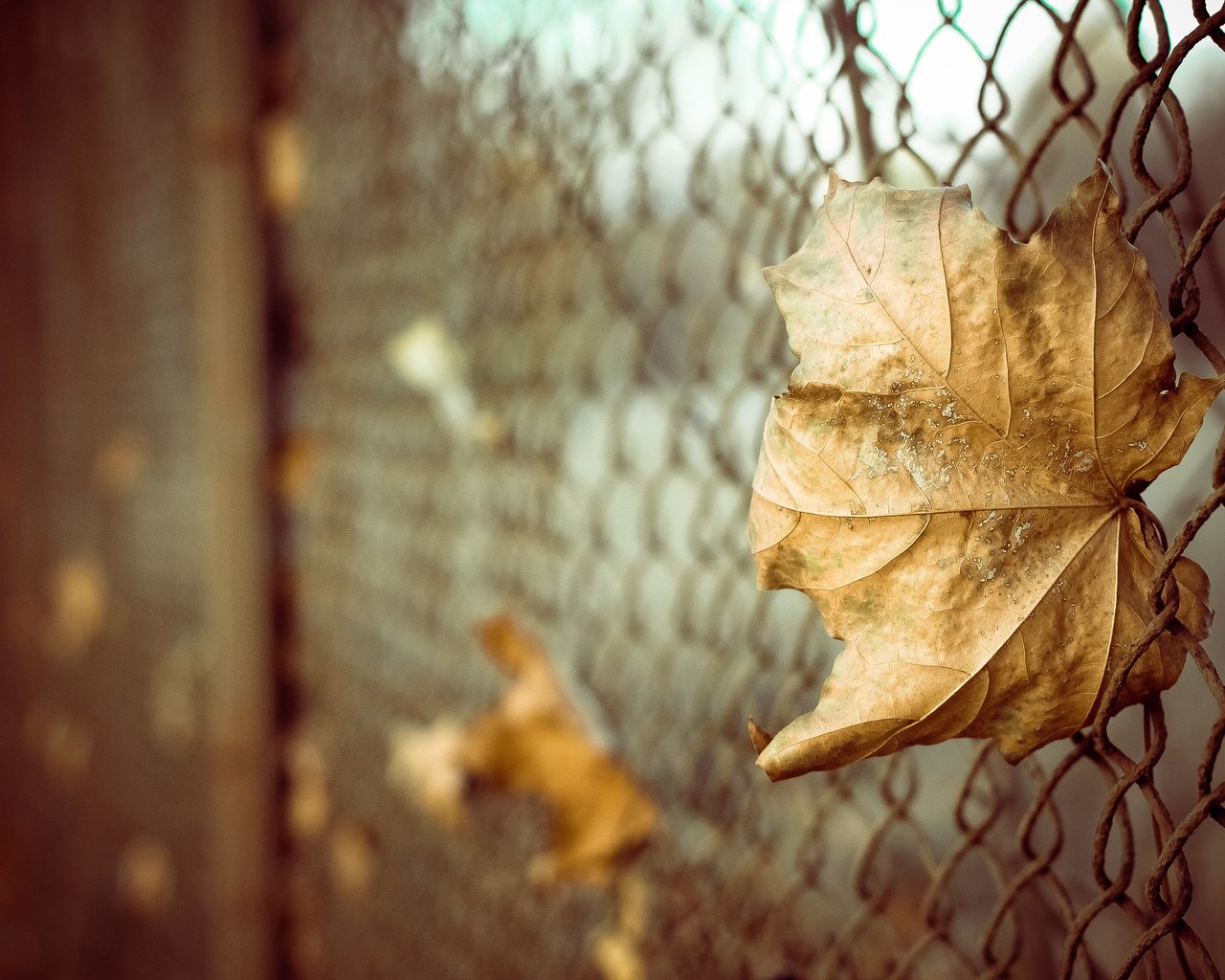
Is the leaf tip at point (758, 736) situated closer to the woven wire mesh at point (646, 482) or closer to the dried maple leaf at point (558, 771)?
the woven wire mesh at point (646, 482)

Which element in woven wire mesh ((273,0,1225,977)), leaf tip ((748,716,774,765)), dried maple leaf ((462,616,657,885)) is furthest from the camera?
dried maple leaf ((462,616,657,885))

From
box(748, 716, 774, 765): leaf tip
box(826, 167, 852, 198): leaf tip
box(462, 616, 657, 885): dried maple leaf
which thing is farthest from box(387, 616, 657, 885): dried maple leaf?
box(826, 167, 852, 198): leaf tip

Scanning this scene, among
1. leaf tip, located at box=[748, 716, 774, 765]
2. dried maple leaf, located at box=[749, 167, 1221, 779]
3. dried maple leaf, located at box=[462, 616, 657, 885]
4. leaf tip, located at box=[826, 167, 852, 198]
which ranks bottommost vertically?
dried maple leaf, located at box=[462, 616, 657, 885]

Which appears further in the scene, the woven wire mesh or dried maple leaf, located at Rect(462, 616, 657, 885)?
dried maple leaf, located at Rect(462, 616, 657, 885)

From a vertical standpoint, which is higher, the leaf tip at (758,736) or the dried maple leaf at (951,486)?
the dried maple leaf at (951,486)

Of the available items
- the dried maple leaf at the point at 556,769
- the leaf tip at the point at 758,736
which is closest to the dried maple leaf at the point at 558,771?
the dried maple leaf at the point at 556,769

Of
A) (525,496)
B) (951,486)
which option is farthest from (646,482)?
(951,486)

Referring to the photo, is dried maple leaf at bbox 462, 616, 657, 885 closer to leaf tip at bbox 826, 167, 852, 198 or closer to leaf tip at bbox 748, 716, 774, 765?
leaf tip at bbox 748, 716, 774, 765

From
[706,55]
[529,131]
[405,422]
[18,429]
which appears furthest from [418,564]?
[18,429]
